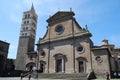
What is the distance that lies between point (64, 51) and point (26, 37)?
12.6 m

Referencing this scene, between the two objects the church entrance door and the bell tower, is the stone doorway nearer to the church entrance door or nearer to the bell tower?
the church entrance door

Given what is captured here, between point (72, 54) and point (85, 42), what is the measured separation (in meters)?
3.38

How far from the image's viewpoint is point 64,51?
3120cm

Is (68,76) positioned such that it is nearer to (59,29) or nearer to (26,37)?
(59,29)

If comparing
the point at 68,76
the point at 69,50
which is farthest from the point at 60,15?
the point at 68,76

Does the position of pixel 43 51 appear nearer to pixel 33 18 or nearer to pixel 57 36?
pixel 57 36

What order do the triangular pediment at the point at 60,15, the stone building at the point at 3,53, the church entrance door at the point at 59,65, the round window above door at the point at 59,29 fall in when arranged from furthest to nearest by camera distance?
the stone building at the point at 3,53
the round window above door at the point at 59,29
the triangular pediment at the point at 60,15
the church entrance door at the point at 59,65

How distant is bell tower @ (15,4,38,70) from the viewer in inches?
1455

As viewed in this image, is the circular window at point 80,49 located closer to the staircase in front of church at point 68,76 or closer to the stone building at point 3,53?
the staircase in front of church at point 68,76

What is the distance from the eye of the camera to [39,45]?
117 feet

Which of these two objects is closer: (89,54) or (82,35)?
(89,54)

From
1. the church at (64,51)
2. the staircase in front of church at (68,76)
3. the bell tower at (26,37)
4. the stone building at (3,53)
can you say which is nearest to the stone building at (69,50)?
the church at (64,51)

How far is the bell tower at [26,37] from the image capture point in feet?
121

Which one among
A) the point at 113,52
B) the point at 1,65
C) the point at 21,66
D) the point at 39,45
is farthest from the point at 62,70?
the point at 113,52
